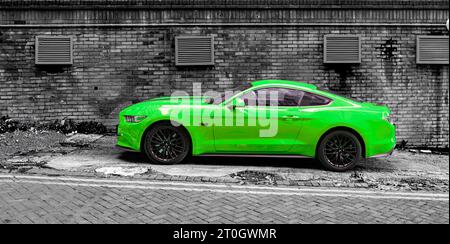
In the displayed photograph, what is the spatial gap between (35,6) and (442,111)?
372 inches

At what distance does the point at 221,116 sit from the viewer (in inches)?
304

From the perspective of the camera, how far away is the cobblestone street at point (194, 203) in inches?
205

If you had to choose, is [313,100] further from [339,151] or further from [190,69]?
[190,69]

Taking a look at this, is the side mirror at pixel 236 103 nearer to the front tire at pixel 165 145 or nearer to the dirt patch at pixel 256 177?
the front tire at pixel 165 145

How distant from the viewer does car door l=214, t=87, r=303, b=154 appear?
7715mm

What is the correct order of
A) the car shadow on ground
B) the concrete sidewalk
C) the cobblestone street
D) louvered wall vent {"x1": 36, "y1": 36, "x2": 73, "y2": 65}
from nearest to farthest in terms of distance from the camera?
1. the cobblestone street
2. the concrete sidewalk
3. the car shadow on ground
4. louvered wall vent {"x1": 36, "y1": 36, "x2": 73, "y2": 65}

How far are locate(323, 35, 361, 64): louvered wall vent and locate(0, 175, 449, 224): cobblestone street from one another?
5.11 metres

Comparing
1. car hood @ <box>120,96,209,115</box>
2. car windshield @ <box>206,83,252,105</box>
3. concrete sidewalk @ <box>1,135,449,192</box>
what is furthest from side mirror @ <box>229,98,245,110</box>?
concrete sidewalk @ <box>1,135,449,192</box>

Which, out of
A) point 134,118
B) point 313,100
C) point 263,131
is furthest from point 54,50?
point 313,100

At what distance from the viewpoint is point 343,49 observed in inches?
438

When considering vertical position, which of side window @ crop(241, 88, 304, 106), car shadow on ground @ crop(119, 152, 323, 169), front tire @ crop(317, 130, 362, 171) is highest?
side window @ crop(241, 88, 304, 106)

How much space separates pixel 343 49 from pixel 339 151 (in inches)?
160

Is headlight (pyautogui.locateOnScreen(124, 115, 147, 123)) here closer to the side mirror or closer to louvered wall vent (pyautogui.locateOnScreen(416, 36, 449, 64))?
the side mirror

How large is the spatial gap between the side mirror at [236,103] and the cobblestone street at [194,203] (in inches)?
61.5
